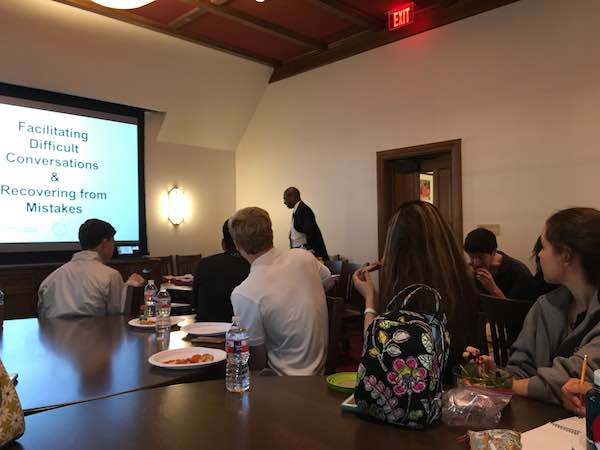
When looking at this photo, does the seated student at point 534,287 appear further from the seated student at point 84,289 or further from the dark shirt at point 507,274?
the seated student at point 84,289

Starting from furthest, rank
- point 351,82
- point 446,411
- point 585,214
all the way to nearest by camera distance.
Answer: point 351,82 → point 585,214 → point 446,411

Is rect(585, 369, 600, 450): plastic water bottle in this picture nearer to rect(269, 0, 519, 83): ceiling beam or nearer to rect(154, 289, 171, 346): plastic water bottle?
rect(154, 289, 171, 346): plastic water bottle

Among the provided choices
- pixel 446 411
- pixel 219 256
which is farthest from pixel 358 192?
pixel 446 411

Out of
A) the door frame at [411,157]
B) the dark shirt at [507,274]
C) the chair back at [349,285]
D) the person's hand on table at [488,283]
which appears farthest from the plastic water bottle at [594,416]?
the door frame at [411,157]

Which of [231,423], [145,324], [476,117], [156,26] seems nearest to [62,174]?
[156,26]

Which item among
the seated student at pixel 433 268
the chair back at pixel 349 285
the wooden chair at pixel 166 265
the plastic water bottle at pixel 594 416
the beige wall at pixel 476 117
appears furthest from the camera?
the wooden chair at pixel 166 265

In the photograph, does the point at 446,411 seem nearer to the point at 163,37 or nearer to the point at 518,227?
the point at 518,227

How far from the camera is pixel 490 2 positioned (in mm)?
4559

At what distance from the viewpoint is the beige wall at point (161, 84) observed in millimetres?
4941

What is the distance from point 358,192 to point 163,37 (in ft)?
9.14

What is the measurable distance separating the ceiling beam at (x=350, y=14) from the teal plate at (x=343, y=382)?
4205 mm

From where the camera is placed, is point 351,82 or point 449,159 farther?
point 351,82

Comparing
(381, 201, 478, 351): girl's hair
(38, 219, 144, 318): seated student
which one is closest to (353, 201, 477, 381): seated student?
(381, 201, 478, 351): girl's hair

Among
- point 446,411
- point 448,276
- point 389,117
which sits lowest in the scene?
point 446,411
